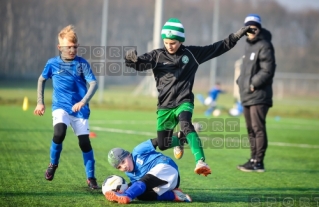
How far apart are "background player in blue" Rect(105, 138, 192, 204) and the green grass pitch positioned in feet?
0.44

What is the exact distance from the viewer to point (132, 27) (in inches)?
1339

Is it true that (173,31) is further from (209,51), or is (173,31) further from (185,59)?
(209,51)

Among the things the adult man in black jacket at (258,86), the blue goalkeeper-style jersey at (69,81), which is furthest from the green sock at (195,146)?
the adult man in black jacket at (258,86)

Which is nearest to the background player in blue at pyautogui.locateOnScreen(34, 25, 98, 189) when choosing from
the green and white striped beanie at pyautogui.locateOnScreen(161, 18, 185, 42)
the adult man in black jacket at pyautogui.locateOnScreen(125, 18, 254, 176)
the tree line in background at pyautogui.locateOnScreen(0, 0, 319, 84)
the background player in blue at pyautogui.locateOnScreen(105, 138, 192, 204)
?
the background player in blue at pyautogui.locateOnScreen(105, 138, 192, 204)

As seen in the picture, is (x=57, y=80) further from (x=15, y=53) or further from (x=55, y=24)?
(x=55, y=24)

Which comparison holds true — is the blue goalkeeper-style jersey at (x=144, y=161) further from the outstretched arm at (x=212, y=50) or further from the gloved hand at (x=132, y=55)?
the outstretched arm at (x=212, y=50)

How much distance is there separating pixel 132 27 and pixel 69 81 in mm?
27861

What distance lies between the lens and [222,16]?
117 feet

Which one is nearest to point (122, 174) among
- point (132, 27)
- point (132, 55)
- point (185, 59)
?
point (185, 59)

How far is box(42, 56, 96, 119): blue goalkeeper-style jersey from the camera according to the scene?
255 inches

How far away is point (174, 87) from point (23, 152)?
372 centimetres

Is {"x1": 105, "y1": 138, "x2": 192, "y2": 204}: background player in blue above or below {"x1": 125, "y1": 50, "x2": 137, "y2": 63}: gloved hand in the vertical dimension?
below

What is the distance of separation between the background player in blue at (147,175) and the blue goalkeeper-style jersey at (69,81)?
87 cm

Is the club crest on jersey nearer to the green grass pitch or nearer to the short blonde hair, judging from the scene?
the short blonde hair
